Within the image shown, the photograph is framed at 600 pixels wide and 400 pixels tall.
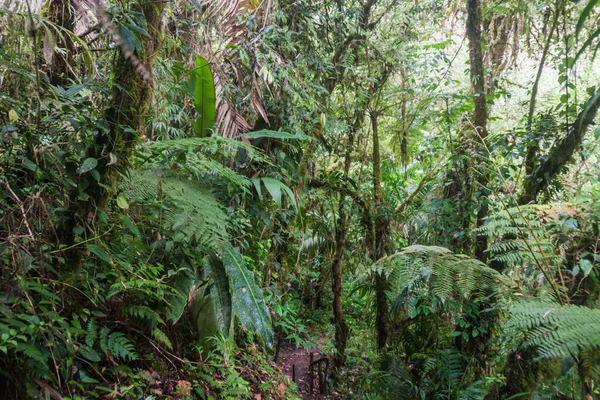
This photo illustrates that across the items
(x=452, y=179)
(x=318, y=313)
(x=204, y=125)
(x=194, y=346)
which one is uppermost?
(x=204, y=125)

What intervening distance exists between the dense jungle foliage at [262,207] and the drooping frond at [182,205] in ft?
0.05

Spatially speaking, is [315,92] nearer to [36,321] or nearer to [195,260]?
[195,260]

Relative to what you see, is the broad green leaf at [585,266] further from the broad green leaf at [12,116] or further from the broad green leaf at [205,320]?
the broad green leaf at [12,116]

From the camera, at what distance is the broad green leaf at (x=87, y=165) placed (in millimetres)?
1772

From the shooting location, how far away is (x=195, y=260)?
8.58 feet

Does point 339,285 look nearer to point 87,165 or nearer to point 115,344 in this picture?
point 115,344

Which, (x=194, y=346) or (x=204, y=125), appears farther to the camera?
(x=204, y=125)

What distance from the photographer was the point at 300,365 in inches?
215

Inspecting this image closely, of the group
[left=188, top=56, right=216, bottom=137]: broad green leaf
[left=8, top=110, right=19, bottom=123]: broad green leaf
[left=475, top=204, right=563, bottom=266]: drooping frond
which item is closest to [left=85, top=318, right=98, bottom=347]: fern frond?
[left=8, top=110, right=19, bottom=123]: broad green leaf

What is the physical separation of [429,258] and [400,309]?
65.0 inches

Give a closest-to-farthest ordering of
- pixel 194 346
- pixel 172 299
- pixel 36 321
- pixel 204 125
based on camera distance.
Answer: pixel 36 321 < pixel 172 299 < pixel 194 346 < pixel 204 125

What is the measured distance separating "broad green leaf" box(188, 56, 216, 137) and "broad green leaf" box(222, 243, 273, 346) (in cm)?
120

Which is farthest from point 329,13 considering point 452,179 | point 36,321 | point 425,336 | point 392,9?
point 36,321

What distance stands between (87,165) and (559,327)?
2.18 meters
